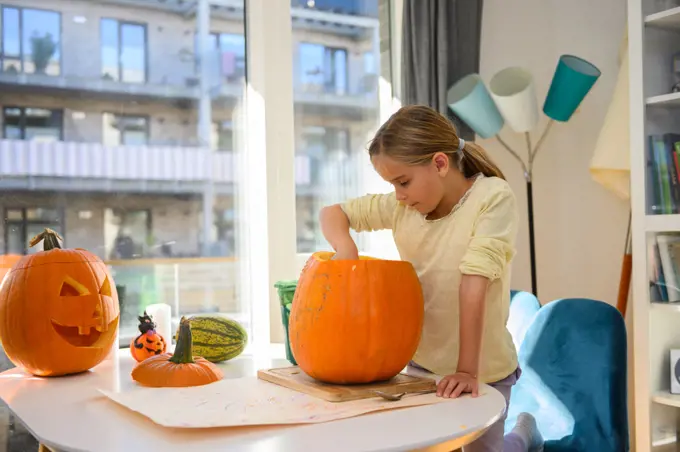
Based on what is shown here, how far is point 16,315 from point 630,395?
2.11 meters

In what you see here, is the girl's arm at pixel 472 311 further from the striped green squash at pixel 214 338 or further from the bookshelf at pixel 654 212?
the bookshelf at pixel 654 212

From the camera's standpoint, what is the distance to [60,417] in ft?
3.48

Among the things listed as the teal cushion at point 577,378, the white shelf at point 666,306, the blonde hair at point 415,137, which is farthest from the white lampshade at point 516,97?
the blonde hair at point 415,137

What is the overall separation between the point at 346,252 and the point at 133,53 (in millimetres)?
1417

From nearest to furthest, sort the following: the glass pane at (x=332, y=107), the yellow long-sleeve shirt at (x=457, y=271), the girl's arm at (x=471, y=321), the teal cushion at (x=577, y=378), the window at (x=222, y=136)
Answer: the girl's arm at (x=471, y=321) → the yellow long-sleeve shirt at (x=457, y=271) → the teal cushion at (x=577, y=378) → the window at (x=222, y=136) → the glass pane at (x=332, y=107)

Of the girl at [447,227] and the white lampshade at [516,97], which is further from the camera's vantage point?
the white lampshade at [516,97]

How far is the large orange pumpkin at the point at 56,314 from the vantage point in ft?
4.52

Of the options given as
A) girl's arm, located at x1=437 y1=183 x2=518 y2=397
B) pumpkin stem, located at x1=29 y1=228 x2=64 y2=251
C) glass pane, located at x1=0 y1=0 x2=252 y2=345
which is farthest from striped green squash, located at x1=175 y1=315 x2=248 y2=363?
glass pane, located at x1=0 y1=0 x2=252 y2=345

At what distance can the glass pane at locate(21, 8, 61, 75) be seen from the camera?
2301 millimetres

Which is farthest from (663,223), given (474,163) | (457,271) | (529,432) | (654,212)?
(457,271)

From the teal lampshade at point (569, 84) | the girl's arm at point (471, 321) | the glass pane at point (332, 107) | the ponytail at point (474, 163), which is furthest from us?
the glass pane at point (332, 107)

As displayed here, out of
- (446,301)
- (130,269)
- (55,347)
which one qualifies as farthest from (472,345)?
(130,269)

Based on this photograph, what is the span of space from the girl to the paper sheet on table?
1.02 feet

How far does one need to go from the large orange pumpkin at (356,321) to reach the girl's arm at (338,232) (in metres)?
0.23
